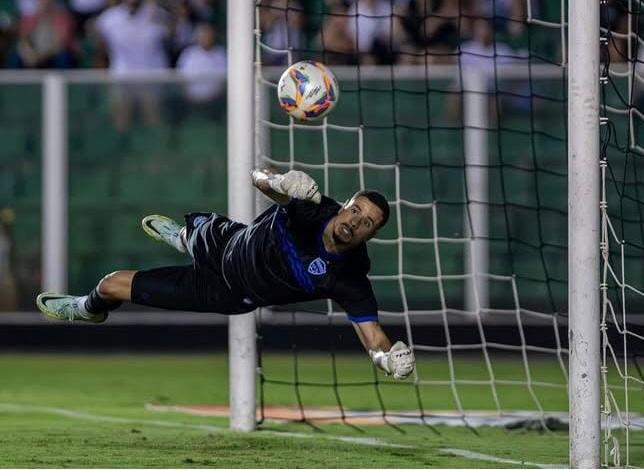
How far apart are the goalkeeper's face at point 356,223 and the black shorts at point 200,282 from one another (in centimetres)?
80

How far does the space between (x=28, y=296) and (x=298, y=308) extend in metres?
2.61

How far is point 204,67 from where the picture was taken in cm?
1534

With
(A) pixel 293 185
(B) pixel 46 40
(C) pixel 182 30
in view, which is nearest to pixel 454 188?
(C) pixel 182 30

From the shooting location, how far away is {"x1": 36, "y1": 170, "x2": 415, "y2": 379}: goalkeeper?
8.08 meters

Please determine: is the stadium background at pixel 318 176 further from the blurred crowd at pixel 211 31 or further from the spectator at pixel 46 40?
the spectator at pixel 46 40

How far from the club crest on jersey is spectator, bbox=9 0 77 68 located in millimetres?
8156

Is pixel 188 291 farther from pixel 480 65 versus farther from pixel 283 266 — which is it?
pixel 480 65

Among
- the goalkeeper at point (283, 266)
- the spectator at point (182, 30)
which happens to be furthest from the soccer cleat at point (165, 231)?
the spectator at point (182, 30)

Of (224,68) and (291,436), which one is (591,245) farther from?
(224,68)

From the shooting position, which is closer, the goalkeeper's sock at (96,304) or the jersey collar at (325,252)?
the jersey collar at (325,252)

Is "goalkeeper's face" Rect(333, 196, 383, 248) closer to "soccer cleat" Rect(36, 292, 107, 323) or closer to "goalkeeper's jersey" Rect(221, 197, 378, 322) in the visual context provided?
"goalkeeper's jersey" Rect(221, 197, 378, 322)

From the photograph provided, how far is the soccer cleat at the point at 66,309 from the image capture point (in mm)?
9078

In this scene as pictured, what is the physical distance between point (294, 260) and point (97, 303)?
4.44 feet

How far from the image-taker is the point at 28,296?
14.8 metres
